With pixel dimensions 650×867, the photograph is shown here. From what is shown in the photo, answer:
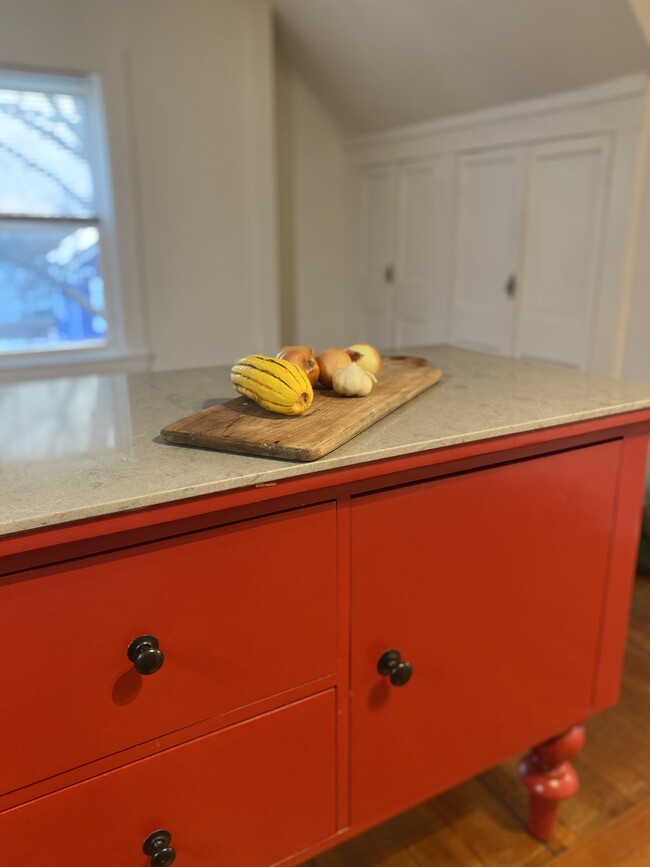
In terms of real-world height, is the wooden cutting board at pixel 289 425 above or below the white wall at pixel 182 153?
below

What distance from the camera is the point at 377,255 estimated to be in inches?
153

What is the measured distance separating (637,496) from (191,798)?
87cm

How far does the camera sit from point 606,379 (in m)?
1.30

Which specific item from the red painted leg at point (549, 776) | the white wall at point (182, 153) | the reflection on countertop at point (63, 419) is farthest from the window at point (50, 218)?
the red painted leg at point (549, 776)

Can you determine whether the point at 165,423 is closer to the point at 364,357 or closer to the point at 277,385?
the point at 277,385

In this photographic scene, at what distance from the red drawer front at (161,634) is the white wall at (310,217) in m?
3.21

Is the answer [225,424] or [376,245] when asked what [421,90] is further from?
[225,424]

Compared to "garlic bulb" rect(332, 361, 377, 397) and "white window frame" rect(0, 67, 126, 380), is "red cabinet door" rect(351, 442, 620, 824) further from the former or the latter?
"white window frame" rect(0, 67, 126, 380)

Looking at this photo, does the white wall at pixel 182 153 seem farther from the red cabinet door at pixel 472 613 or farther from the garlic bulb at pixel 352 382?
the red cabinet door at pixel 472 613

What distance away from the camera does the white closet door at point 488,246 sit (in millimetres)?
2949

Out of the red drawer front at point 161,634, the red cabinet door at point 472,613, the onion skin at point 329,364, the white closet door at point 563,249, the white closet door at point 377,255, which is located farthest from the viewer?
the white closet door at point 377,255

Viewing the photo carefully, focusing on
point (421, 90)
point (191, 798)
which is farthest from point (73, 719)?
point (421, 90)

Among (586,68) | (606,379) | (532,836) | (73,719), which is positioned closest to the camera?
(73,719)


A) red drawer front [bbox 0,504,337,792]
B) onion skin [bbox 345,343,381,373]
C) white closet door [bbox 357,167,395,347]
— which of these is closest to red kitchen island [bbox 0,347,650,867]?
red drawer front [bbox 0,504,337,792]
